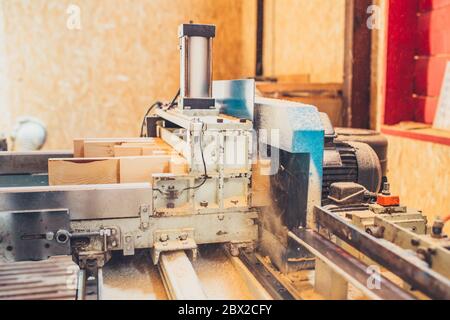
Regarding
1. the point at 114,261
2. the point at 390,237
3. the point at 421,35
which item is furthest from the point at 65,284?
the point at 421,35

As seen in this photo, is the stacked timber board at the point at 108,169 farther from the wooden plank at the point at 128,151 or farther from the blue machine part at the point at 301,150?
the blue machine part at the point at 301,150

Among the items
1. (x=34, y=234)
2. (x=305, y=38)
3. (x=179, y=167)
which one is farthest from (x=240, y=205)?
(x=305, y=38)

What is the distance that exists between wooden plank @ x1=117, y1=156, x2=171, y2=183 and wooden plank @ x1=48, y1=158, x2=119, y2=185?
0.18 feet

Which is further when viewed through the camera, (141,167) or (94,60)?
(94,60)

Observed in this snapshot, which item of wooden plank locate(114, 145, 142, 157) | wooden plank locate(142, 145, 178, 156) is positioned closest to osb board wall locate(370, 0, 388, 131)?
wooden plank locate(142, 145, 178, 156)

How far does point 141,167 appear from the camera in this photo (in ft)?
6.70

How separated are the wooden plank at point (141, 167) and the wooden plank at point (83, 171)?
5cm

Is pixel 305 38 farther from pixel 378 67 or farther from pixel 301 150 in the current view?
pixel 301 150

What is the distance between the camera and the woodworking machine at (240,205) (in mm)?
1710

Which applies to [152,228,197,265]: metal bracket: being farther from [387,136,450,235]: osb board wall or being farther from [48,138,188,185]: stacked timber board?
[387,136,450,235]: osb board wall

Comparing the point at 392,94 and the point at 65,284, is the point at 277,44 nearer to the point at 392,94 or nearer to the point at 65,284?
the point at 392,94

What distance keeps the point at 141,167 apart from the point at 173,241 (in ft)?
1.11

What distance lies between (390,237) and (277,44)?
13.9 ft
